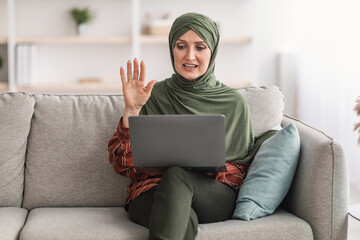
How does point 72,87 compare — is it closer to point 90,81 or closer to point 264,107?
point 90,81

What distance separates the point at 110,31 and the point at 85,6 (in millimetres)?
299

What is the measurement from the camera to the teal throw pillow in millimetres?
2150

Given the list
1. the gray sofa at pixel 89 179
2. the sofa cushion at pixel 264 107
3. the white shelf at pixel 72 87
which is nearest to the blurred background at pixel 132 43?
the white shelf at pixel 72 87

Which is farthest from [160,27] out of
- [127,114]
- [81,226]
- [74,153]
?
[81,226]

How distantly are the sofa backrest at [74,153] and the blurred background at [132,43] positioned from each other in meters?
2.24

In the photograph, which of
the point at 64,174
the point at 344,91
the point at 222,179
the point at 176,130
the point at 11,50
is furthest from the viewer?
the point at 11,50

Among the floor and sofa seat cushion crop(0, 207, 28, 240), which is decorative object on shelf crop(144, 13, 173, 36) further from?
sofa seat cushion crop(0, 207, 28, 240)

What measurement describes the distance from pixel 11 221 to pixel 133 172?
50 cm

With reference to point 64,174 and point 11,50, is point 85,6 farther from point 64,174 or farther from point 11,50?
point 64,174

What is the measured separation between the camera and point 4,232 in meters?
2.07

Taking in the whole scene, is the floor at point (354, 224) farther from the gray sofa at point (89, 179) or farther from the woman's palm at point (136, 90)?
the woman's palm at point (136, 90)

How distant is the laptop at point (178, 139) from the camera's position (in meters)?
2.03

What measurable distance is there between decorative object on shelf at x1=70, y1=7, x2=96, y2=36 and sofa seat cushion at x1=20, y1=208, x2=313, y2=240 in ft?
9.64

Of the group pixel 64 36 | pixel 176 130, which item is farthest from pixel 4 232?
pixel 64 36
